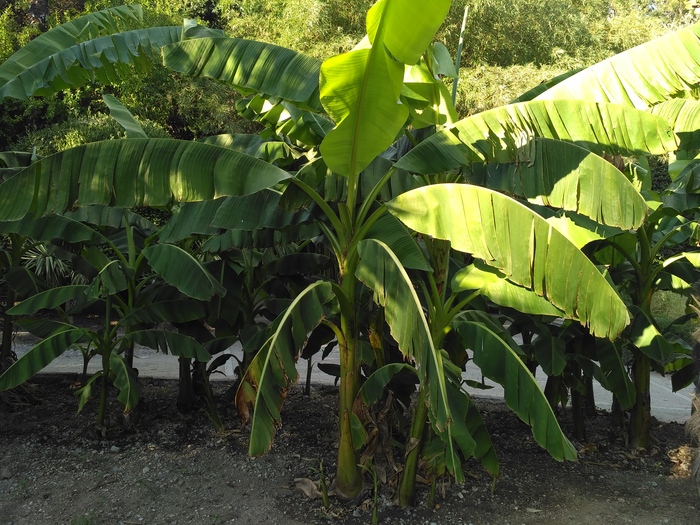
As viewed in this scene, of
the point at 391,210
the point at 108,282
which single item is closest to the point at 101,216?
the point at 108,282

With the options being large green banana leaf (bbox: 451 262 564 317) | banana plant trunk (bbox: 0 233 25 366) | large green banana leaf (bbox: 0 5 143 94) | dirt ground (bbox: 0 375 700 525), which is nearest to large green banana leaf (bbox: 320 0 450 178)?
large green banana leaf (bbox: 451 262 564 317)

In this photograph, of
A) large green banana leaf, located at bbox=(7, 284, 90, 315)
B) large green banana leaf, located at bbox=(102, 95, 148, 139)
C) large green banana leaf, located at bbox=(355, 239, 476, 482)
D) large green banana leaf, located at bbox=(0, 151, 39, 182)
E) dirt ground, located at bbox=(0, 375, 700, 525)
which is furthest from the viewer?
large green banana leaf, located at bbox=(0, 151, 39, 182)

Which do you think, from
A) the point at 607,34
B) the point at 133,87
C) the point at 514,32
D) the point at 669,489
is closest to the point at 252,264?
the point at 669,489

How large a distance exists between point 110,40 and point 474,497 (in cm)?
529

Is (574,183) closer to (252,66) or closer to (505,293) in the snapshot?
(505,293)

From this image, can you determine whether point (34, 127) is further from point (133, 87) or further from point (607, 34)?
point (607, 34)

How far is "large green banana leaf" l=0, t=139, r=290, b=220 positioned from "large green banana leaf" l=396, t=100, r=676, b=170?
1109mm

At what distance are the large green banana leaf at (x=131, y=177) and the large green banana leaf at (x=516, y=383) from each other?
189cm

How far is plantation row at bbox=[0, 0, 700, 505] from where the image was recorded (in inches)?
153

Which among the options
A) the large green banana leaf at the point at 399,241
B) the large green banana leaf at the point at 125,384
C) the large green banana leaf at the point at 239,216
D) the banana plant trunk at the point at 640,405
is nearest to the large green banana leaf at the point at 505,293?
the large green banana leaf at the point at 399,241

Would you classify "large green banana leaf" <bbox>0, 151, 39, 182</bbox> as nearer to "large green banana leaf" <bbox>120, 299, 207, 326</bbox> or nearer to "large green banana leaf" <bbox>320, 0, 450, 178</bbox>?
"large green banana leaf" <bbox>120, 299, 207, 326</bbox>

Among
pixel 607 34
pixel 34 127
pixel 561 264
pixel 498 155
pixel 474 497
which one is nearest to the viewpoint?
pixel 561 264

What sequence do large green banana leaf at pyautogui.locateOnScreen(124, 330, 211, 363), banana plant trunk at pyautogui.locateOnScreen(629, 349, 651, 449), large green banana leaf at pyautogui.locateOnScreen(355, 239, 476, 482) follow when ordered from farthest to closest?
banana plant trunk at pyautogui.locateOnScreen(629, 349, 651, 449) < large green banana leaf at pyautogui.locateOnScreen(124, 330, 211, 363) < large green banana leaf at pyautogui.locateOnScreen(355, 239, 476, 482)

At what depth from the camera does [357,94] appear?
391 centimetres
